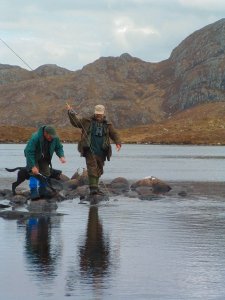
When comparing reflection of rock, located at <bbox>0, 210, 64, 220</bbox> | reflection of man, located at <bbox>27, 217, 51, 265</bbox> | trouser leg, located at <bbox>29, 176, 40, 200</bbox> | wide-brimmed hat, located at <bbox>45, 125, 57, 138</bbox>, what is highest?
wide-brimmed hat, located at <bbox>45, 125, 57, 138</bbox>

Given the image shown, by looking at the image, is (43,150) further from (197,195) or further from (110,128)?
(197,195)

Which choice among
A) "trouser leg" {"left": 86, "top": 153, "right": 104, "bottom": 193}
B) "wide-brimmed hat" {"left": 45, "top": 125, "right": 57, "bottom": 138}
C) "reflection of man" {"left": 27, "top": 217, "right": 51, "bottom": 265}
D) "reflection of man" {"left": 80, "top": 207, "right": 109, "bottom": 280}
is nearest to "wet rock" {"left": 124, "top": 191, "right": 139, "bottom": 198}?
"trouser leg" {"left": 86, "top": 153, "right": 104, "bottom": 193}

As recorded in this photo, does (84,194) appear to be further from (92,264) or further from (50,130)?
(92,264)

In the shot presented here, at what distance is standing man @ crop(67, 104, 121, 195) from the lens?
718 inches

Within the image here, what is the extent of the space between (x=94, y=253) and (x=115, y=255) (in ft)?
1.02

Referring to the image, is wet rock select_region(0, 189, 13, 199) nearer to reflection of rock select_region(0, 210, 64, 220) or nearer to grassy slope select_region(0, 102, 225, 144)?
reflection of rock select_region(0, 210, 64, 220)

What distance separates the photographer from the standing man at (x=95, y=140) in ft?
59.8

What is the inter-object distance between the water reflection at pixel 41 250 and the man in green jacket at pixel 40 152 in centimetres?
252

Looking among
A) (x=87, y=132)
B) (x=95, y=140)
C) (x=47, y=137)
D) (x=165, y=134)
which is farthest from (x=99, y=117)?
(x=165, y=134)

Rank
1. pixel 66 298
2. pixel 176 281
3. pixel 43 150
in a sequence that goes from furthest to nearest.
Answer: pixel 43 150 < pixel 176 281 < pixel 66 298

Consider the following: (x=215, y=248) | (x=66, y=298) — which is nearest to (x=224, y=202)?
(x=215, y=248)

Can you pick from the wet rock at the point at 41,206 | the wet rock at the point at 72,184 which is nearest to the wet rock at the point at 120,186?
the wet rock at the point at 72,184

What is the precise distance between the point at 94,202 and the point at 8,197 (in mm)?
2396

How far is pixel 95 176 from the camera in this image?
60.8 ft
